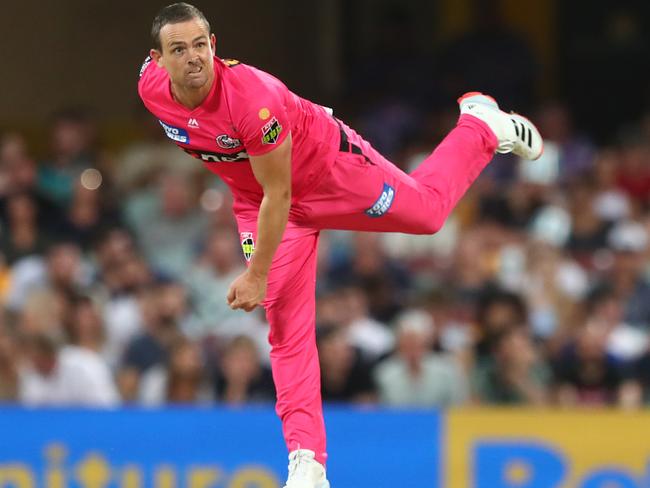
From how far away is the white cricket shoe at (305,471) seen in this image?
250 inches

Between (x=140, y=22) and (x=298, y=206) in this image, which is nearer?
(x=298, y=206)

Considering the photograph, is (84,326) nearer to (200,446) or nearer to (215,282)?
(215,282)

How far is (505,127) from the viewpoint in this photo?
7344 mm

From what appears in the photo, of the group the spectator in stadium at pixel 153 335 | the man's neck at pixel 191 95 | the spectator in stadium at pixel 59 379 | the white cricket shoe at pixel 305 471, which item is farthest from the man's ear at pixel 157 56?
the spectator in stadium at pixel 153 335

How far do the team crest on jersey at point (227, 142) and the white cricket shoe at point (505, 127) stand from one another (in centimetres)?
161

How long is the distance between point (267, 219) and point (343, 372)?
4115 millimetres

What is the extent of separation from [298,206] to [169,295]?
13.9 feet

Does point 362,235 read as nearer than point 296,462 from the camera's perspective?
No

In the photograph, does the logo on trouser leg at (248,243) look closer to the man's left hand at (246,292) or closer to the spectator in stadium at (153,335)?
the man's left hand at (246,292)

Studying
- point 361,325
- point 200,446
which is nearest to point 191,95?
point 200,446

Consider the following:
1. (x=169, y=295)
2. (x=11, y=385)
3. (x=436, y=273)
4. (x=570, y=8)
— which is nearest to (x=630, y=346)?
(x=436, y=273)

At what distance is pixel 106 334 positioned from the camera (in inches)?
413

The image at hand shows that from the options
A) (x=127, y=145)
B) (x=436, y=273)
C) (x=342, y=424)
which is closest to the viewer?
(x=342, y=424)

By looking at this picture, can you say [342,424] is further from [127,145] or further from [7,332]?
[127,145]
